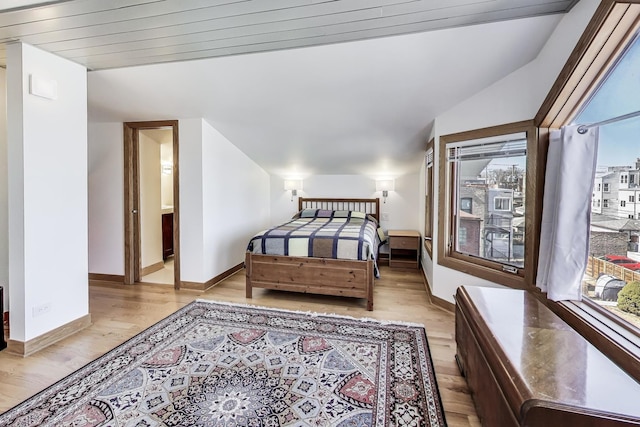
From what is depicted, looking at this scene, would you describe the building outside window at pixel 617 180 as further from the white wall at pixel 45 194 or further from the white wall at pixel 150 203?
the white wall at pixel 150 203

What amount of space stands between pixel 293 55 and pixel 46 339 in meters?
3.00

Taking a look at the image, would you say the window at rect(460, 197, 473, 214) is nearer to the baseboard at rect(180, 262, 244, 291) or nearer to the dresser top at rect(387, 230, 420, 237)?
the dresser top at rect(387, 230, 420, 237)

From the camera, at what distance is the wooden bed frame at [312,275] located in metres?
3.10

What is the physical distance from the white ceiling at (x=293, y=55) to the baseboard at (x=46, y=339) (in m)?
2.24

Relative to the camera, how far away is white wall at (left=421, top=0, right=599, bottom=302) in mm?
1756

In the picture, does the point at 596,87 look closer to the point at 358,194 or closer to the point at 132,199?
the point at 358,194

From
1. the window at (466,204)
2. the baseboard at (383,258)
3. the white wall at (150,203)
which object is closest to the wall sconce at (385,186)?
the baseboard at (383,258)

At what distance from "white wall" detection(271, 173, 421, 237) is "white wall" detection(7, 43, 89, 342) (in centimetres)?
329

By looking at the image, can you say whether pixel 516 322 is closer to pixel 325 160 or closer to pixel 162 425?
pixel 162 425

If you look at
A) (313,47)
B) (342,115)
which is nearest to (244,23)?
(313,47)

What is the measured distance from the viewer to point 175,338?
242 cm

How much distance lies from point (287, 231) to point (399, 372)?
81.8 inches

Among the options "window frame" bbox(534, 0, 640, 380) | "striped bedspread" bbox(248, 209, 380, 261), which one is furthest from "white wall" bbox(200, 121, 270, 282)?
"window frame" bbox(534, 0, 640, 380)

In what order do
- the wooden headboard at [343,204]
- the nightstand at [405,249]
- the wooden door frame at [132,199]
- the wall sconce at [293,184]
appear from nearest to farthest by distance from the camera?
the wooden door frame at [132,199], the nightstand at [405,249], the wooden headboard at [343,204], the wall sconce at [293,184]
